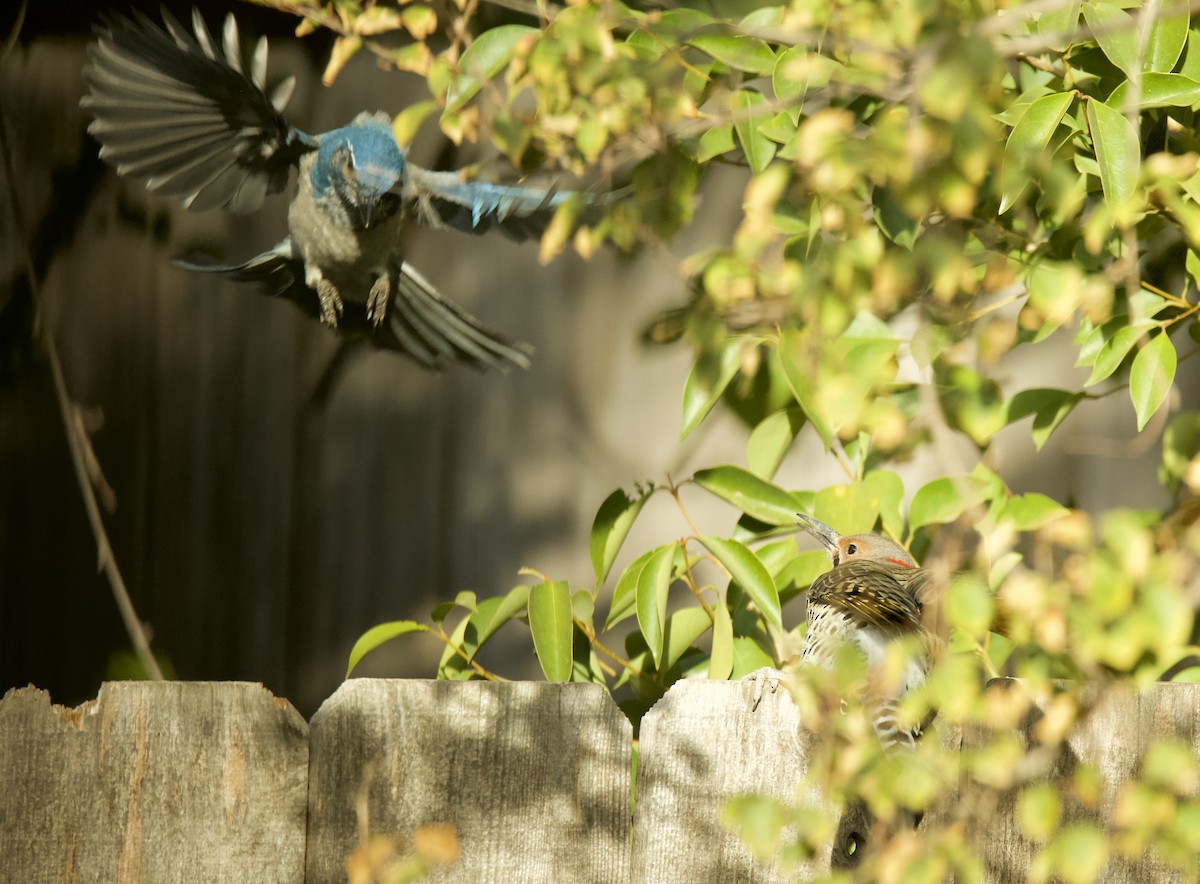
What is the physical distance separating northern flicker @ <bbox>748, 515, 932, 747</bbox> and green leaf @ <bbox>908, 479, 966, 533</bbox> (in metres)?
0.25

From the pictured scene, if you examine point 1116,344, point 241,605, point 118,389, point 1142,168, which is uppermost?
point 1142,168

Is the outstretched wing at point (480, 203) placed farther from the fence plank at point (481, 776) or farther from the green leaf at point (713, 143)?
the fence plank at point (481, 776)

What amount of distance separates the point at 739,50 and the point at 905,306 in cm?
55

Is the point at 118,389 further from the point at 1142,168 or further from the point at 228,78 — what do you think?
the point at 1142,168

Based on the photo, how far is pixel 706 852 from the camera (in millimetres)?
1357

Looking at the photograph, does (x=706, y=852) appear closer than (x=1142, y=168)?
Yes

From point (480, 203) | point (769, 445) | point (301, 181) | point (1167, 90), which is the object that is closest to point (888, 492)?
point (769, 445)

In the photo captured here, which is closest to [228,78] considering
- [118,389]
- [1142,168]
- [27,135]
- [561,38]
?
[27,135]

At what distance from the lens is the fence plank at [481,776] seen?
1351 mm

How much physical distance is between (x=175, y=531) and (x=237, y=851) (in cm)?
110

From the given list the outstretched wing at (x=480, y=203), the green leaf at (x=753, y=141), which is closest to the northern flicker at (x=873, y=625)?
the green leaf at (x=753, y=141)

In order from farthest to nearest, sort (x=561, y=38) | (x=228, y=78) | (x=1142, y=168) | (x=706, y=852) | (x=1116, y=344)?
(x=228, y=78)
(x=1116, y=344)
(x=1142, y=168)
(x=706, y=852)
(x=561, y=38)

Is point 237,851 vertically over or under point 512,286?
under

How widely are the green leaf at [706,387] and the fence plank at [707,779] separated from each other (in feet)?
1.81
